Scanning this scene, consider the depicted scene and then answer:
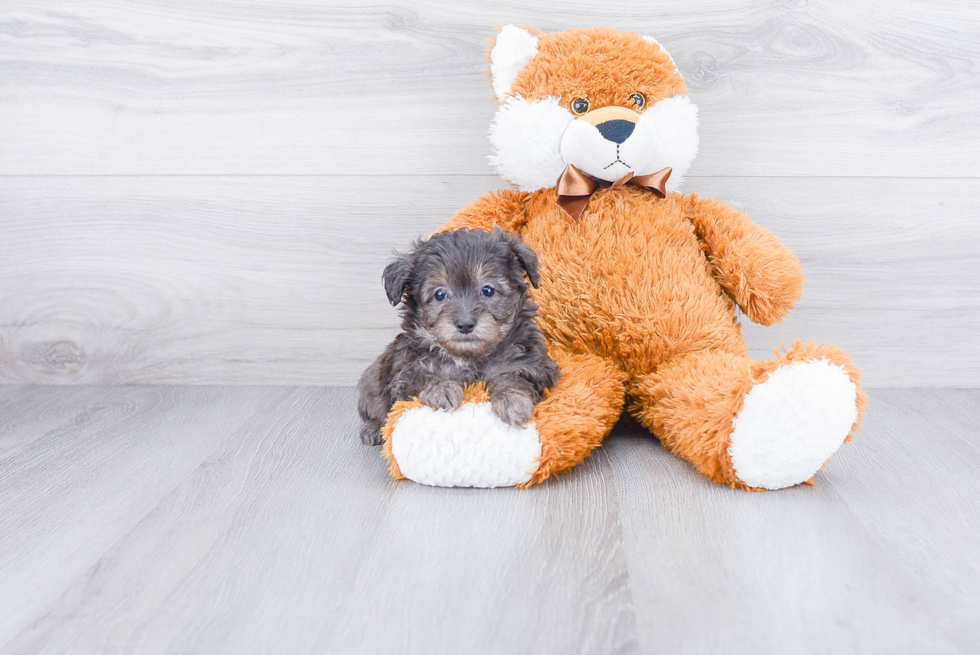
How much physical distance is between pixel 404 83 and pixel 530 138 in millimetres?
586

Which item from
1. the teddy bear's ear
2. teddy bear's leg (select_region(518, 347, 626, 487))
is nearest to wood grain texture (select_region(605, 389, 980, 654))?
teddy bear's leg (select_region(518, 347, 626, 487))

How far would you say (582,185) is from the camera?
1.70m

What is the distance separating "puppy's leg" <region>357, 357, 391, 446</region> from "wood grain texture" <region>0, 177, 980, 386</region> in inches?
20.3

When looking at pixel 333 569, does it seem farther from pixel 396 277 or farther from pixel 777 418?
pixel 777 418

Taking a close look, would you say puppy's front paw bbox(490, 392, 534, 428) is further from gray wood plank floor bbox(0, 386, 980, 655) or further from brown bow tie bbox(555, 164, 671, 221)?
brown bow tie bbox(555, 164, 671, 221)

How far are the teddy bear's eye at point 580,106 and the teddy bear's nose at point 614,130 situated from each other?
7 cm

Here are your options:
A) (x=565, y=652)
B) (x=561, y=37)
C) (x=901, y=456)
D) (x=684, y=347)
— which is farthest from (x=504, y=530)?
(x=561, y=37)

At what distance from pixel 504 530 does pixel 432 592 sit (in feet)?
0.74

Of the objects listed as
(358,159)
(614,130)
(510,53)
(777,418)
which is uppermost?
(510,53)

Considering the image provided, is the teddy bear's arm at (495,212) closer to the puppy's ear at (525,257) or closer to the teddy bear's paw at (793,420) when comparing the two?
the puppy's ear at (525,257)

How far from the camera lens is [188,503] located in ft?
4.70

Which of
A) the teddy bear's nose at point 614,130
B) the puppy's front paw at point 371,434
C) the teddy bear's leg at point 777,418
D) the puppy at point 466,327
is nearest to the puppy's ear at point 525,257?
the puppy at point 466,327

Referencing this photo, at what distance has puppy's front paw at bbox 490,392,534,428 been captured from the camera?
1.42m

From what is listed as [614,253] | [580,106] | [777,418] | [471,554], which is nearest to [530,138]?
[580,106]
